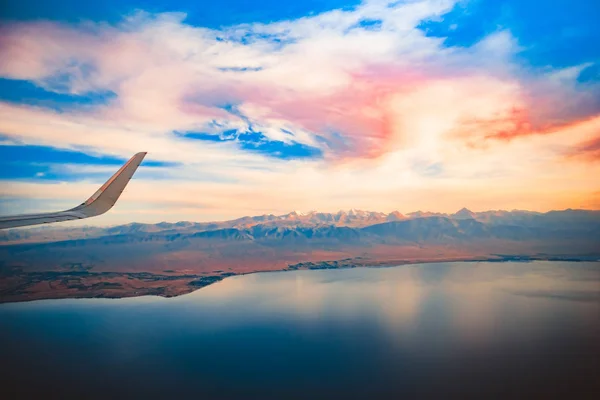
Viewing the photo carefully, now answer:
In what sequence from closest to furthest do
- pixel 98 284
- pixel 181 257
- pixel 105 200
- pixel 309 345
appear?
pixel 105 200
pixel 309 345
pixel 98 284
pixel 181 257

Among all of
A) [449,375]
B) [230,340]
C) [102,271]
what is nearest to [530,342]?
[449,375]

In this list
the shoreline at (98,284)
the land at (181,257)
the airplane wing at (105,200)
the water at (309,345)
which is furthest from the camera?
the land at (181,257)

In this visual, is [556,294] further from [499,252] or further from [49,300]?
[499,252]

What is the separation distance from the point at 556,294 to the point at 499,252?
102m

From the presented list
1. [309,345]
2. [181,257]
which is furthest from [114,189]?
[181,257]

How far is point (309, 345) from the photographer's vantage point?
36469 millimetres

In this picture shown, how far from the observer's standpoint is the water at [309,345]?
2767 cm

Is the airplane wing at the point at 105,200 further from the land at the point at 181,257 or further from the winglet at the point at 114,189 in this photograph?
the land at the point at 181,257

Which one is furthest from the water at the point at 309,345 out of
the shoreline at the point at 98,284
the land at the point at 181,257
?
the land at the point at 181,257

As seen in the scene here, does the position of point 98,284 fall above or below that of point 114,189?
below

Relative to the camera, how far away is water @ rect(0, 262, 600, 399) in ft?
90.8

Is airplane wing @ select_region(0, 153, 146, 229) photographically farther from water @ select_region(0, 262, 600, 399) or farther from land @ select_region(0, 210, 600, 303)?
land @ select_region(0, 210, 600, 303)

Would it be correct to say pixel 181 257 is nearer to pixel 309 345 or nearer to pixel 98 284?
pixel 98 284

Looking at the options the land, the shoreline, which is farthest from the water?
the land
